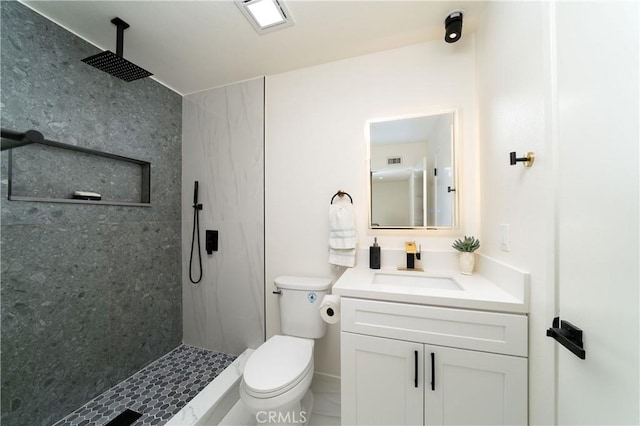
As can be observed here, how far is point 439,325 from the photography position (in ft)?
3.29

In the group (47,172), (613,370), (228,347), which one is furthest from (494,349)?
(47,172)

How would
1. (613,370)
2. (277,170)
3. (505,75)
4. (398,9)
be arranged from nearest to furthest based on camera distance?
(613,370)
(505,75)
(398,9)
(277,170)

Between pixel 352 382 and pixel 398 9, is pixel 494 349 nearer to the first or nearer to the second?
pixel 352 382

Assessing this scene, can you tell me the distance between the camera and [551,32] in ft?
2.52

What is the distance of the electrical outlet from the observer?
1073 millimetres

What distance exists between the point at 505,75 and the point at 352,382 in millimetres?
1644

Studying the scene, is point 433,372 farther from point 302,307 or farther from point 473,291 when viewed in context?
point 302,307

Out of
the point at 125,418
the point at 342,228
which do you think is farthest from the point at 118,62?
the point at 125,418

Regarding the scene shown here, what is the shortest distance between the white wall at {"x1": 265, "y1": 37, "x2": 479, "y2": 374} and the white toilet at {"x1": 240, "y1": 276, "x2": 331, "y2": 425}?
19cm

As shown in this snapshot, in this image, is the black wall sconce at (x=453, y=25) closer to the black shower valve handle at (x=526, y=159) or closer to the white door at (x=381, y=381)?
the black shower valve handle at (x=526, y=159)

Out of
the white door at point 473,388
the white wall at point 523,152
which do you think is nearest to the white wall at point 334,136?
the white wall at point 523,152

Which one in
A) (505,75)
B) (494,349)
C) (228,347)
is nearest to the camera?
(494,349)

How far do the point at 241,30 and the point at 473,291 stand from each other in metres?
1.95

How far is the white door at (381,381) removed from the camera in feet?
3.37
